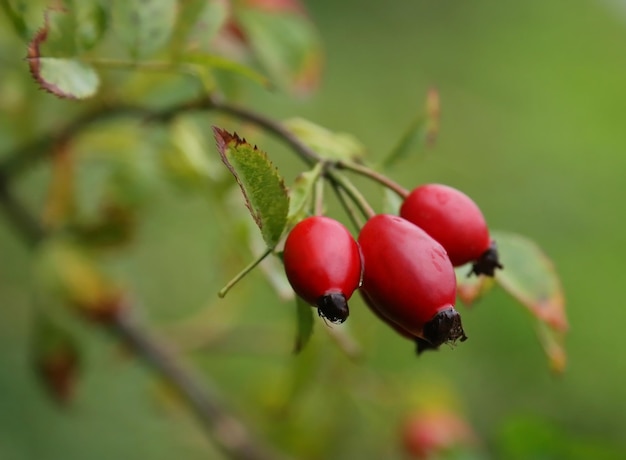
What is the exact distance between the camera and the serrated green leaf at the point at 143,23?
3.00ft

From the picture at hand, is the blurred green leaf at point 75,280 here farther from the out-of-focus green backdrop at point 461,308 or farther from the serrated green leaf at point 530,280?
the serrated green leaf at point 530,280

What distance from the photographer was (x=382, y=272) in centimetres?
68

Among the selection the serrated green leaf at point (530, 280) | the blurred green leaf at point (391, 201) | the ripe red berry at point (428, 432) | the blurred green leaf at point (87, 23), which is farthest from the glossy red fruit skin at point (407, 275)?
the ripe red berry at point (428, 432)

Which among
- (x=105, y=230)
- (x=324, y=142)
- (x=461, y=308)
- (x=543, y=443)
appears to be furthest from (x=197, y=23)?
(x=461, y=308)

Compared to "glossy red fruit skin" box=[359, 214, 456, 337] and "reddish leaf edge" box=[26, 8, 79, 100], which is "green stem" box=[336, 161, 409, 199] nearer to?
"glossy red fruit skin" box=[359, 214, 456, 337]

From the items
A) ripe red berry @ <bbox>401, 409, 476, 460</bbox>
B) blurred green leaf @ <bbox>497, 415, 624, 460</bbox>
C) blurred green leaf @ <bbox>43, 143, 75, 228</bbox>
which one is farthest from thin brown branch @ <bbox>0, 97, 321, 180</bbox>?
ripe red berry @ <bbox>401, 409, 476, 460</bbox>

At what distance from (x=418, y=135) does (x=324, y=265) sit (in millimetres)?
361

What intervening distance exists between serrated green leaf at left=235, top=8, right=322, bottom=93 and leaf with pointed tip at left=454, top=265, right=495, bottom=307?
2.17ft

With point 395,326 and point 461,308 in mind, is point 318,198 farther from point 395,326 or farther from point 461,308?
point 461,308

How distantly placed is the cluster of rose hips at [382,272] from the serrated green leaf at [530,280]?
0.23 m

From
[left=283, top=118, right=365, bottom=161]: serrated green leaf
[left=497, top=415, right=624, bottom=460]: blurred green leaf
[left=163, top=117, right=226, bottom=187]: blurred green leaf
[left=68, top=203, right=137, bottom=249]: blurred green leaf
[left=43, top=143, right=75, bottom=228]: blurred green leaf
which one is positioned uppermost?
[left=283, top=118, right=365, bottom=161]: serrated green leaf

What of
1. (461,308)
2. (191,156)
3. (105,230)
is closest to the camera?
(191,156)

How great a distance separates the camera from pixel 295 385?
1.46 meters

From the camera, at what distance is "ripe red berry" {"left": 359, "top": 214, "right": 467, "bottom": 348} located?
0.67 meters
